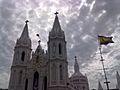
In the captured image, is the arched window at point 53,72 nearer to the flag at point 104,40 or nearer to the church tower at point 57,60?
the church tower at point 57,60

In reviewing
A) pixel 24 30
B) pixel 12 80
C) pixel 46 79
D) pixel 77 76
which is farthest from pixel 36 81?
pixel 77 76

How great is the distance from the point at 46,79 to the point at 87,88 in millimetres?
34852

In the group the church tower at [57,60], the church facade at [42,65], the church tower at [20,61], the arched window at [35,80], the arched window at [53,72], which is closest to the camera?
the church tower at [57,60]

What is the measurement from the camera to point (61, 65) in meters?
43.9

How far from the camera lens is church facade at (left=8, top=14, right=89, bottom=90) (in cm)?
4228

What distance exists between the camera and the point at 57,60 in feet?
144

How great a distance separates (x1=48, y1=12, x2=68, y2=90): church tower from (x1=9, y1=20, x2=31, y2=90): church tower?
9.42 meters

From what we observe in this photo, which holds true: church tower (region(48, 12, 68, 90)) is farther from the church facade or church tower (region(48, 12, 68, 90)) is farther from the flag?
the flag

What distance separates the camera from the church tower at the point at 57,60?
135 ft

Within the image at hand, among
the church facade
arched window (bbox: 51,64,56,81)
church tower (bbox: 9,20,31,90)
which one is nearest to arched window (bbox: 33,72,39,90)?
the church facade

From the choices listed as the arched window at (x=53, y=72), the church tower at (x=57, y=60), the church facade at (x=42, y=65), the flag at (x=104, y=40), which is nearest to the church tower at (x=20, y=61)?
the church facade at (x=42, y=65)

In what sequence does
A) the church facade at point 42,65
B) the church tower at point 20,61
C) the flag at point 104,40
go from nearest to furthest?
the flag at point 104,40 → the church facade at point 42,65 → the church tower at point 20,61

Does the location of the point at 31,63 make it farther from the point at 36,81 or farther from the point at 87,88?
the point at 87,88

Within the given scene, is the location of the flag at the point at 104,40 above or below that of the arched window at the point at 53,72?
above
